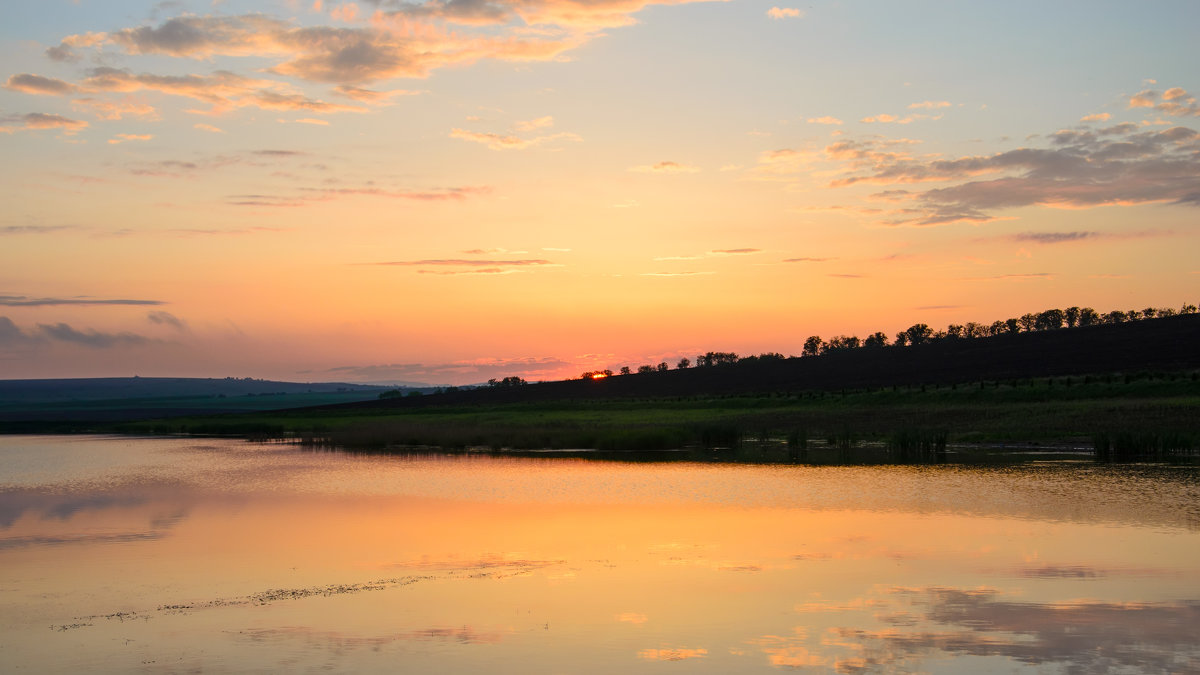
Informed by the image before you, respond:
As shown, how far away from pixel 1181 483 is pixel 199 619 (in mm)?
28480

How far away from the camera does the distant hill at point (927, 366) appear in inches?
A: 3209

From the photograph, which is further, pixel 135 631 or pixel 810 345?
pixel 810 345

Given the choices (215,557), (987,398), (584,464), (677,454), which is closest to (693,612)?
(215,557)

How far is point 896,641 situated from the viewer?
526 inches

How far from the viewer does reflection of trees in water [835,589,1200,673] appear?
12.2 m

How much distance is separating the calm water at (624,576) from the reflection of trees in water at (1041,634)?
0.06 m

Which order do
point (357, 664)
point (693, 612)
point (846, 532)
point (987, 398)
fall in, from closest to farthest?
point (357, 664)
point (693, 612)
point (846, 532)
point (987, 398)

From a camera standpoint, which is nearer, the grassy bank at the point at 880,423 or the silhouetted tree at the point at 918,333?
the grassy bank at the point at 880,423

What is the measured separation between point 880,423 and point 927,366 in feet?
121

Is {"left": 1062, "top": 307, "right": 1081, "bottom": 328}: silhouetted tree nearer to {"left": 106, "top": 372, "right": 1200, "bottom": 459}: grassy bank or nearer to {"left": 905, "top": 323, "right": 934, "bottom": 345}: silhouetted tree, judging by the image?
{"left": 905, "top": 323, "right": 934, "bottom": 345}: silhouetted tree

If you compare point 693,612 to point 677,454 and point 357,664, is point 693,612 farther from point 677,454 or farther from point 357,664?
point 677,454

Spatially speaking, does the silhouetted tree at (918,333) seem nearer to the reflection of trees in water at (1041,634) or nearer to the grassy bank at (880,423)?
the grassy bank at (880,423)

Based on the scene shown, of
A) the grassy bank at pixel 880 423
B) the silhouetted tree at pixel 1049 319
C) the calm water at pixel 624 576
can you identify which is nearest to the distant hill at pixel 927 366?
the grassy bank at pixel 880 423

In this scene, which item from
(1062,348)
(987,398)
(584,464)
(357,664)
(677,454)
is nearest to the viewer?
(357,664)
